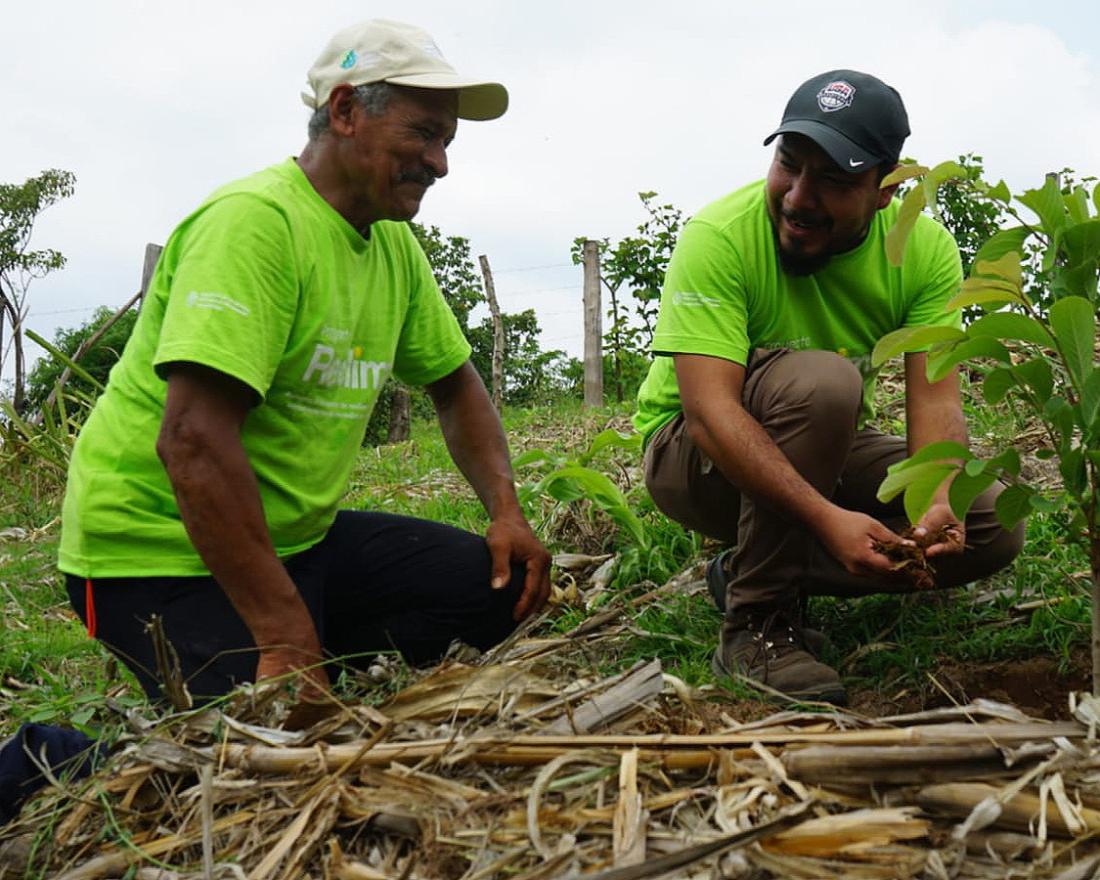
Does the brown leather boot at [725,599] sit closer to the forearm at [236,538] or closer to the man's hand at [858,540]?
the man's hand at [858,540]

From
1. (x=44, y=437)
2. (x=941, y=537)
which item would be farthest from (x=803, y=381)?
(x=44, y=437)

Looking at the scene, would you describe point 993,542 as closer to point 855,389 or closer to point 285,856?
point 855,389

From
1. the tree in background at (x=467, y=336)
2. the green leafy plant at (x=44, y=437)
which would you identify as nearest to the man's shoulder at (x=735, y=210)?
the green leafy plant at (x=44, y=437)

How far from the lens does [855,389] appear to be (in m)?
2.69

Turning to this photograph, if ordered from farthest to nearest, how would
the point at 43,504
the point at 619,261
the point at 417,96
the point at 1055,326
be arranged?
the point at 619,261 → the point at 43,504 → the point at 417,96 → the point at 1055,326

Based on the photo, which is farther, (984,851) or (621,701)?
(621,701)

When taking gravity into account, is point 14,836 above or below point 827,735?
below

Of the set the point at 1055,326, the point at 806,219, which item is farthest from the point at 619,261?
the point at 1055,326

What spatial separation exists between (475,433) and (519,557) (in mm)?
364

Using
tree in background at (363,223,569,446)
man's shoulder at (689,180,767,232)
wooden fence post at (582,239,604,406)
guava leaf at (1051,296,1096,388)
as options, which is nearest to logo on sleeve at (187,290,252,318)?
man's shoulder at (689,180,767,232)

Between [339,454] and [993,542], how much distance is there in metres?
1.58

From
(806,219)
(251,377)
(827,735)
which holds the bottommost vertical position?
(827,735)

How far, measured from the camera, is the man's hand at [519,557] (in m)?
2.94

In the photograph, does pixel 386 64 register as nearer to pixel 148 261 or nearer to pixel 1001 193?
pixel 1001 193
